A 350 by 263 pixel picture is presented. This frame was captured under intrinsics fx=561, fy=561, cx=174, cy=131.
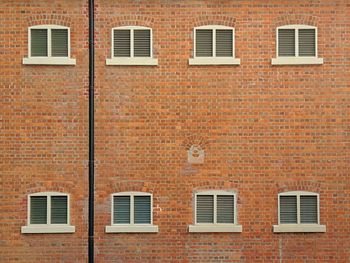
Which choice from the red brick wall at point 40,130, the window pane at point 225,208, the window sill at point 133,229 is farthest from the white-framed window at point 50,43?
the window pane at point 225,208

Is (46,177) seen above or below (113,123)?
below

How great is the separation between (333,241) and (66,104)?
7.61 metres

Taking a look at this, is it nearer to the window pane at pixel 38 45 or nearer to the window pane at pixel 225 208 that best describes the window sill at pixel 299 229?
the window pane at pixel 225 208

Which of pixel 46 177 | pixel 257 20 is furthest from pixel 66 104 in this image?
pixel 257 20

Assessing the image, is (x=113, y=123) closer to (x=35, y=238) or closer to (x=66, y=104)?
(x=66, y=104)

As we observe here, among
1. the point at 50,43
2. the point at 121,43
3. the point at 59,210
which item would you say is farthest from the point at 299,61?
the point at 59,210

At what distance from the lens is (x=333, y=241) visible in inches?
557

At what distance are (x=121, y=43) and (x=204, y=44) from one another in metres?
2.15

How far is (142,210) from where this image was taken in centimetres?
1427

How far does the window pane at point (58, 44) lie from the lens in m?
14.5

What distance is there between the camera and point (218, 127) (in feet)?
47.1

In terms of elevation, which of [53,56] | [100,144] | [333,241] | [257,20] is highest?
[257,20]

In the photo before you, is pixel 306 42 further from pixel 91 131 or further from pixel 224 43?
pixel 91 131

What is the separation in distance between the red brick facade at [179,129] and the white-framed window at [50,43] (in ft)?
0.60
